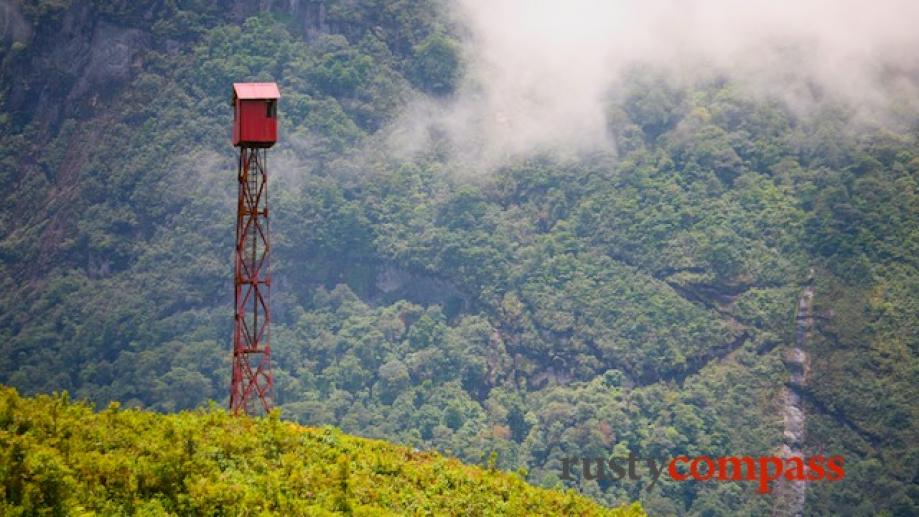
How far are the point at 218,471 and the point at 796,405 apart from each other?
328 ft

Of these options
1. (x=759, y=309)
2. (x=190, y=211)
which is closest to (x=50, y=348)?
(x=190, y=211)

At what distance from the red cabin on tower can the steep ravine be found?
85.0 metres

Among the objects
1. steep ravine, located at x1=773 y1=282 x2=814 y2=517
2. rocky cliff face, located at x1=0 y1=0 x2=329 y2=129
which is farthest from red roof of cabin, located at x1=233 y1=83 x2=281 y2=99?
rocky cliff face, located at x1=0 y1=0 x2=329 y2=129

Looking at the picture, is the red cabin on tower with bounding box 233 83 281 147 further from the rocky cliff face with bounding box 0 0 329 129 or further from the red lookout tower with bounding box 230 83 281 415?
the rocky cliff face with bounding box 0 0 329 129

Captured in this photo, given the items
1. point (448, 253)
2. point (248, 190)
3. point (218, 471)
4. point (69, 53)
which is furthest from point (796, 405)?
point (218, 471)

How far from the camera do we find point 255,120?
56188 millimetres

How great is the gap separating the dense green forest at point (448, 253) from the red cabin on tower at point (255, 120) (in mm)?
79848

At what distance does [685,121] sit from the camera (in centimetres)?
16638

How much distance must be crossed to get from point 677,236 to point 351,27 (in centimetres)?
4758

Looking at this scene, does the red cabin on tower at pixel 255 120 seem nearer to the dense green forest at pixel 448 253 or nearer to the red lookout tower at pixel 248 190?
the red lookout tower at pixel 248 190

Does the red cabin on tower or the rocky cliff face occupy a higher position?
the rocky cliff face

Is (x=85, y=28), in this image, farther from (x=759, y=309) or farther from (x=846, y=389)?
(x=846, y=389)

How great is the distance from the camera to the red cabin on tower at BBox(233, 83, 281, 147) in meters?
55.9

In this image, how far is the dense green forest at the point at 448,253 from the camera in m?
140
